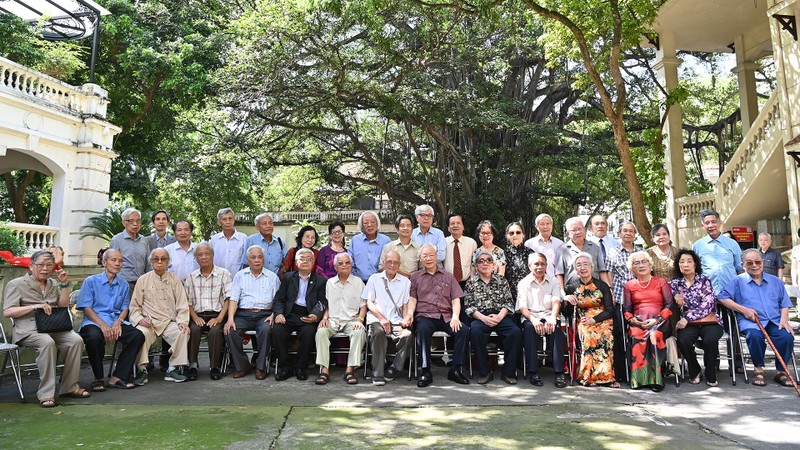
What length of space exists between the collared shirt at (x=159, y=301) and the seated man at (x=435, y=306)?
2.12 m

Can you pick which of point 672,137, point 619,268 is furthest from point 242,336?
point 672,137

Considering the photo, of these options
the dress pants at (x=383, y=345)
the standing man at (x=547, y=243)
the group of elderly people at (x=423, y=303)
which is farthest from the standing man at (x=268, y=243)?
the standing man at (x=547, y=243)

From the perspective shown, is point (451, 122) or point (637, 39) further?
point (451, 122)

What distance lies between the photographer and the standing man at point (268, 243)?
6426 millimetres

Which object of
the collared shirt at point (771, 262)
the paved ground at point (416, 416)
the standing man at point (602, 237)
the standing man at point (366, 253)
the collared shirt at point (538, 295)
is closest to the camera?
the paved ground at point (416, 416)

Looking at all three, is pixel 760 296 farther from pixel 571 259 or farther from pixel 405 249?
pixel 405 249

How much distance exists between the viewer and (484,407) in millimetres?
4480

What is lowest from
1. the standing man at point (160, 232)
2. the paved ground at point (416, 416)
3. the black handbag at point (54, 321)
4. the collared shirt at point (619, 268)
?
the paved ground at point (416, 416)

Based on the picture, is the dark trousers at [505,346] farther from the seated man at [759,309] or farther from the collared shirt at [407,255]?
the seated man at [759,309]

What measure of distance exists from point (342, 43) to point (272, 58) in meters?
1.39

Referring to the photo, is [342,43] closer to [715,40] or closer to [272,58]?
[272,58]

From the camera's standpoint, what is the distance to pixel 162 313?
561cm

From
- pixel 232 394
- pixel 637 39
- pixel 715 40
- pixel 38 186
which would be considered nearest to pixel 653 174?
pixel 637 39

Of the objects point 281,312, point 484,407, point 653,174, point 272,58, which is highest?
point 272,58
